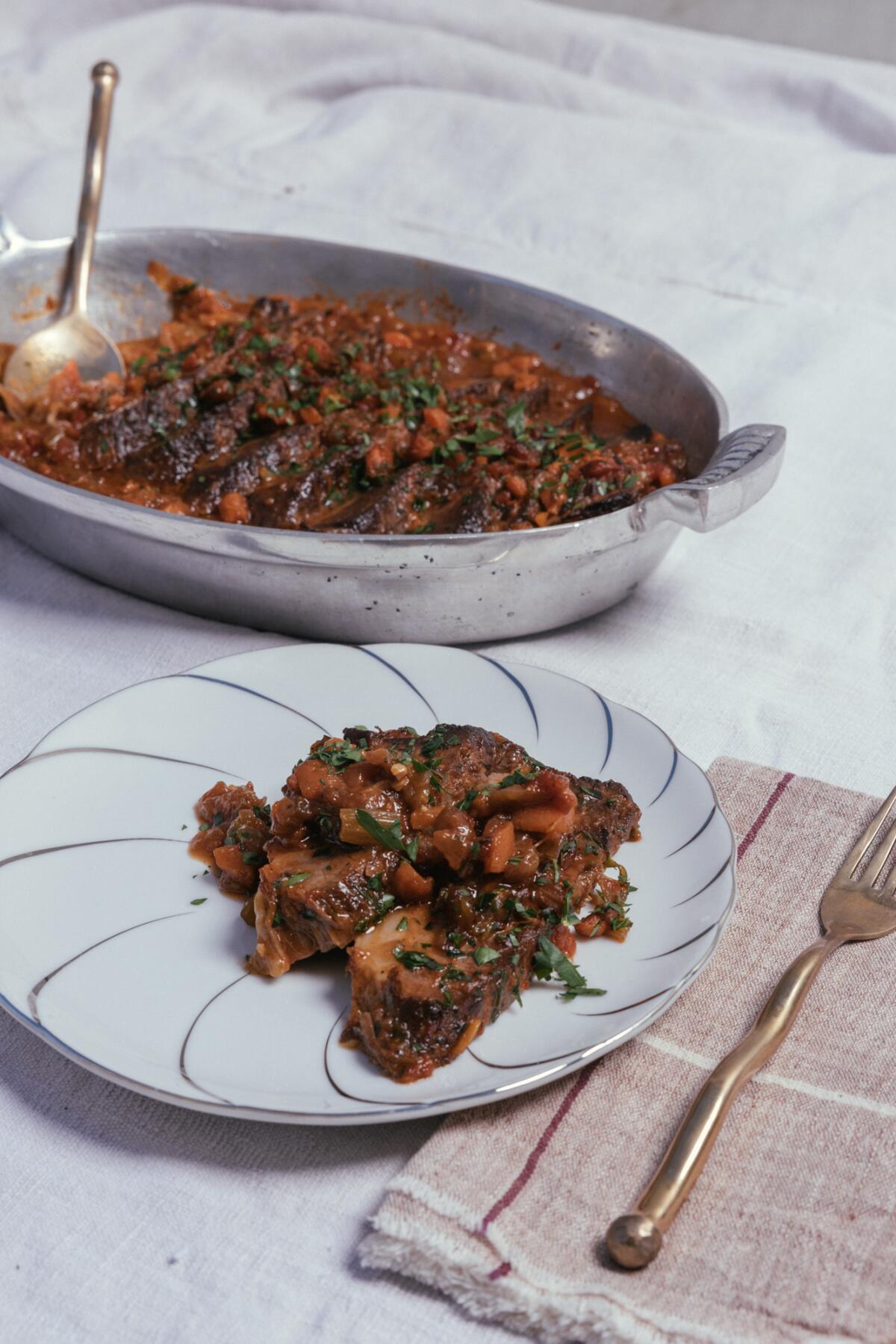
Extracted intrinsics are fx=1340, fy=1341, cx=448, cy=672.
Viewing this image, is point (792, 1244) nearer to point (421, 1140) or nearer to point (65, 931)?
Answer: point (421, 1140)

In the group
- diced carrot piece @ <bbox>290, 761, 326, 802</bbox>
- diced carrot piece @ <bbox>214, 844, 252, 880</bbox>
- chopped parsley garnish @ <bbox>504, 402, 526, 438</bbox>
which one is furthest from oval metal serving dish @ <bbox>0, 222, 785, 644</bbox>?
diced carrot piece @ <bbox>214, 844, 252, 880</bbox>

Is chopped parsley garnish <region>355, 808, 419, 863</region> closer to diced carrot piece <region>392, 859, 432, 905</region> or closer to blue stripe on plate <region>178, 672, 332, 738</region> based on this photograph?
diced carrot piece <region>392, 859, 432, 905</region>

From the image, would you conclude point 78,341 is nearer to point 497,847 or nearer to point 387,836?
point 387,836

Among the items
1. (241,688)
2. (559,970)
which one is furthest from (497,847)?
(241,688)

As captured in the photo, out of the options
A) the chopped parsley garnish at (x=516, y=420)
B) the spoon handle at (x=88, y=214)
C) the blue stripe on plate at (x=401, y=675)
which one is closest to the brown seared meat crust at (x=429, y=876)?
the blue stripe on plate at (x=401, y=675)

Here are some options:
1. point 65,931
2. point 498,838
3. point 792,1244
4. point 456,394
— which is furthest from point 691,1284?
point 456,394

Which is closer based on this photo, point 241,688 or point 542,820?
point 542,820
